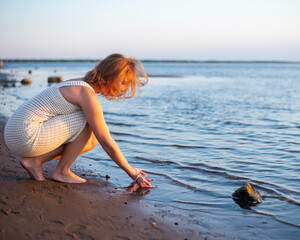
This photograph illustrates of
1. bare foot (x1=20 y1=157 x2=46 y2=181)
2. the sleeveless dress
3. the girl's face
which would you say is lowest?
bare foot (x1=20 y1=157 x2=46 y2=181)

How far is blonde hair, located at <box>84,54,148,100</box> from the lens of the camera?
3424 mm

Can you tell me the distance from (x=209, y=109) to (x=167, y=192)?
29.3 feet

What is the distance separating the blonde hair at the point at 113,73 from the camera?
342 cm

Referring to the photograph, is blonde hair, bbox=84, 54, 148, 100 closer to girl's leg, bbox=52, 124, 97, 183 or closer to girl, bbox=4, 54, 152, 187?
girl, bbox=4, 54, 152, 187

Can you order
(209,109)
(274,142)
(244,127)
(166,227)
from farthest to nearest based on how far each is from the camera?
(209,109)
(244,127)
(274,142)
(166,227)

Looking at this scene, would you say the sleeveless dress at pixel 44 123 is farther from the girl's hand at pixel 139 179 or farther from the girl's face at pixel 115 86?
the girl's hand at pixel 139 179

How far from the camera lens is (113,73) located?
3.43 metres

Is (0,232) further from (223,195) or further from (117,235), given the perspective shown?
(223,195)

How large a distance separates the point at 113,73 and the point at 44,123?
0.90 m

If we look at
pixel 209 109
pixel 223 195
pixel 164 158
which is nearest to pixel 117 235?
pixel 223 195

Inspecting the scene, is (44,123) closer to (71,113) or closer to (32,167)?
(71,113)

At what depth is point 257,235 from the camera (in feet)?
9.65

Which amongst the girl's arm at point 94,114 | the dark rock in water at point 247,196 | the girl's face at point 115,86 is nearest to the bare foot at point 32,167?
the girl's arm at point 94,114

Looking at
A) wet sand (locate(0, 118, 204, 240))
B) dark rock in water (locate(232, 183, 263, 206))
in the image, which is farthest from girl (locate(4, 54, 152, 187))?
dark rock in water (locate(232, 183, 263, 206))
